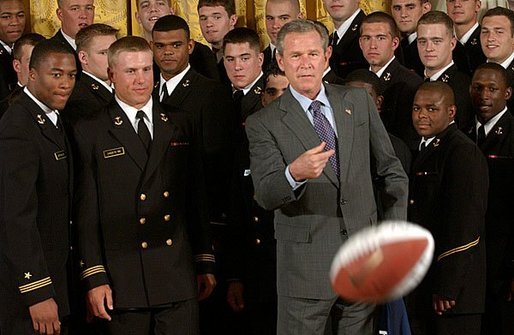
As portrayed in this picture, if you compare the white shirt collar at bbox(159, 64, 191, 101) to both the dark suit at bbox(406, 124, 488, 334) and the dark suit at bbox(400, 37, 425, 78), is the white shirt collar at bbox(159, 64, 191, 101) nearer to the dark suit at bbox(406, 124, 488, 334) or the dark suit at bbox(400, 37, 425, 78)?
the dark suit at bbox(406, 124, 488, 334)

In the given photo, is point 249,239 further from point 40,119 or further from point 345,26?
point 345,26

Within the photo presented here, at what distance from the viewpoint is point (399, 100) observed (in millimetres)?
5387

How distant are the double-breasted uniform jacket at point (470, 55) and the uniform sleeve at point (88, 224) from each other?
264 cm

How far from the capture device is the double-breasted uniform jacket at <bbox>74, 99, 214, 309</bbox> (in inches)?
163

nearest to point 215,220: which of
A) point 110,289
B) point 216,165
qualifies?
point 216,165

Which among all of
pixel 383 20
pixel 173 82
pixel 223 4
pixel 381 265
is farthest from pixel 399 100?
pixel 381 265

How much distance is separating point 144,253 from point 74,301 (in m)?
0.39

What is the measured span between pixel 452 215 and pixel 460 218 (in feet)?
0.12

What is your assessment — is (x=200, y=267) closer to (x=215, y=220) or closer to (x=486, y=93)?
(x=215, y=220)

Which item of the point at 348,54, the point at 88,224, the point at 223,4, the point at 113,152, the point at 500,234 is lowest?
the point at 500,234

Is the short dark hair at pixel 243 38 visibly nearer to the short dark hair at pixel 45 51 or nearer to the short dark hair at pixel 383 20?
the short dark hair at pixel 383 20

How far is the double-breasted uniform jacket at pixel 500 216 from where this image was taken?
16.4ft

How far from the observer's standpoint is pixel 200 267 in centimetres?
444

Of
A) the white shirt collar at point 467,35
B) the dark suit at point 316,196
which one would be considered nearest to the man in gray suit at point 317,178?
the dark suit at point 316,196
